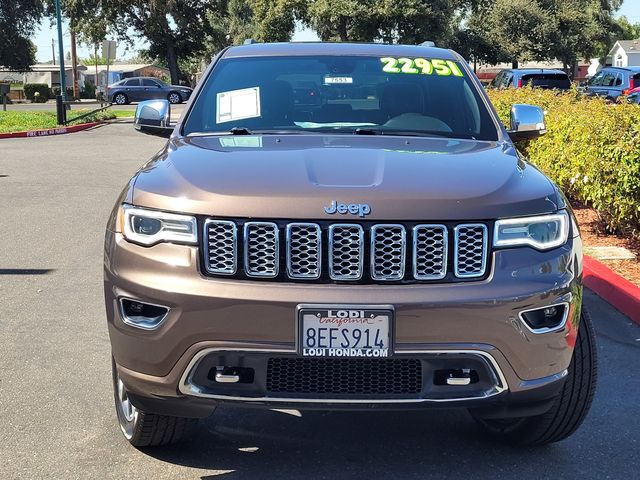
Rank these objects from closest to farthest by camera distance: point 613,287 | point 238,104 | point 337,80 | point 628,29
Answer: point 238,104 → point 337,80 → point 613,287 → point 628,29

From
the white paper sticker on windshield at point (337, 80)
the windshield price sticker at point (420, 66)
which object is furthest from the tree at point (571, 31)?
the white paper sticker on windshield at point (337, 80)

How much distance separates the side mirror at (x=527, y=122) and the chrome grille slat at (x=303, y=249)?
7.00 ft

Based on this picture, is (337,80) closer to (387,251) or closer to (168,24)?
(387,251)

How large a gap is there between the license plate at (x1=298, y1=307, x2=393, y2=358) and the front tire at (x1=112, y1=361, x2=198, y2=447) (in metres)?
0.82

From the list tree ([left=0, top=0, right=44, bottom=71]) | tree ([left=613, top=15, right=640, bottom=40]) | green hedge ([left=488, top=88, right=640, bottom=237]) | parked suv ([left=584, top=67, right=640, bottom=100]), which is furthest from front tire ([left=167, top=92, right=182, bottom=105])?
tree ([left=613, top=15, right=640, bottom=40])

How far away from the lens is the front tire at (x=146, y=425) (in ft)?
11.5

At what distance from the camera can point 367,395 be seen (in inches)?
122

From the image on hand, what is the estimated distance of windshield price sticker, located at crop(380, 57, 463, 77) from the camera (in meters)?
4.87

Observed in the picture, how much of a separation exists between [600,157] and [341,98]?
376 centimetres

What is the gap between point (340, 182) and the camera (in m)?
3.18

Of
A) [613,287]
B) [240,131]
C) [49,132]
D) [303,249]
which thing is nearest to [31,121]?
[49,132]

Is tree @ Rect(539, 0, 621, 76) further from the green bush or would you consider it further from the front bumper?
the front bumper

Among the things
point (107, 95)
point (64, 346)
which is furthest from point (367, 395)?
point (107, 95)

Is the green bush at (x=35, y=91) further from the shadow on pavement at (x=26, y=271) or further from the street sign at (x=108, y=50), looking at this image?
the shadow on pavement at (x=26, y=271)
